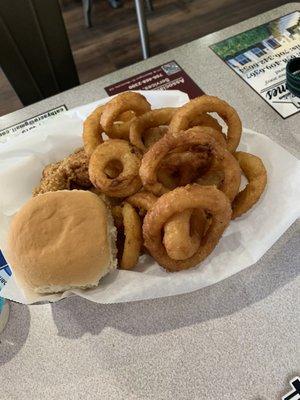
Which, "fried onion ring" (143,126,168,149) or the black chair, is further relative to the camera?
the black chair

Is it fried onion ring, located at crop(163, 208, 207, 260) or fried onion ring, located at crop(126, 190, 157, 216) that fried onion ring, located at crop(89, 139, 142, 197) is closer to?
fried onion ring, located at crop(126, 190, 157, 216)

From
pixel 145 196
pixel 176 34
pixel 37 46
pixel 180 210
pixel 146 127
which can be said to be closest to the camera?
pixel 180 210

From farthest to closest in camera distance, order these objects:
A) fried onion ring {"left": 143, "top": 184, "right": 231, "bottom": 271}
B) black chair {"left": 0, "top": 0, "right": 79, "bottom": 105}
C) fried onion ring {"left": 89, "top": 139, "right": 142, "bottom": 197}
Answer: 1. black chair {"left": 0, "top": 0, "right": 79, "bottom": 105}
2. fried onion ring {"left": 89, "top": 139, "right": 142, "bottom": 197}
3. fried onion ring {"left": 143, "top": 184, "right": 231, "bottom": 271}

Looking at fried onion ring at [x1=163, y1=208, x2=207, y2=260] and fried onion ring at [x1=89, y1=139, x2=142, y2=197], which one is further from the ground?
fried onion ring at [x1=89, y1=139, x2=142, y2=197]

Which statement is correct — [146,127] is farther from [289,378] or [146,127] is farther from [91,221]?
[289,378]

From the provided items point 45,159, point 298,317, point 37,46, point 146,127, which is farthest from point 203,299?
point 37,46

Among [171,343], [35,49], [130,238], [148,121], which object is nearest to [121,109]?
[148,121]

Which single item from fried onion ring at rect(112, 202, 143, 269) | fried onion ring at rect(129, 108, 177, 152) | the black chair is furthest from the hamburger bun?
the black chair

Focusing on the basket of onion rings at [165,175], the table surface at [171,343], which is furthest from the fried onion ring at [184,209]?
the table surface at [171,343]
